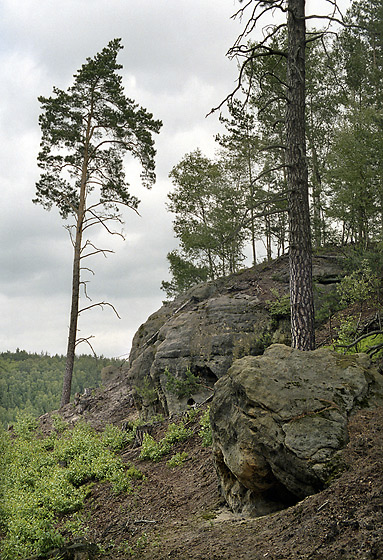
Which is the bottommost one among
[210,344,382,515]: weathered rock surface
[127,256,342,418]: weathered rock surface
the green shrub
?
the green shrub

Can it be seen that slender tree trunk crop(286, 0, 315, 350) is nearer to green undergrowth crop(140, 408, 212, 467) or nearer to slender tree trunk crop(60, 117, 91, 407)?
green undergrowth crop(140, 408, 212, 467)

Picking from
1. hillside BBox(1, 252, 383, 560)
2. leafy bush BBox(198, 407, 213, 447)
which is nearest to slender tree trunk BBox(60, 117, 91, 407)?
hillside BBox(1, 252, 383, 560)

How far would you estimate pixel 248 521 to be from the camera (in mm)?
5004

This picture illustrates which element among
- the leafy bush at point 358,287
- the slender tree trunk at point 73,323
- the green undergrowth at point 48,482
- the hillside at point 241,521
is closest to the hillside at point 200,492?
the hillside at point 241,521

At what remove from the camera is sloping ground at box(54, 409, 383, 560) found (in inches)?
146

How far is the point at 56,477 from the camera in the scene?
28.6 feet

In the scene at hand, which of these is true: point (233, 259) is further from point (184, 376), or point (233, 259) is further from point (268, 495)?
point (268, 495)

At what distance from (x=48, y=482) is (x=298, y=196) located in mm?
7263

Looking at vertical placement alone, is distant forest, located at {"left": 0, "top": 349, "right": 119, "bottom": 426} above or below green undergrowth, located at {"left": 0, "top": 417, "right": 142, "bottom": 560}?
above

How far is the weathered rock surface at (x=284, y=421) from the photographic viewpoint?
4.79 meters

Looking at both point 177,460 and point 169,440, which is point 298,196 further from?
point 169,440

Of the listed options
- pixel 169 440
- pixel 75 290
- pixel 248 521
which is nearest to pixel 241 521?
pixel 248 521

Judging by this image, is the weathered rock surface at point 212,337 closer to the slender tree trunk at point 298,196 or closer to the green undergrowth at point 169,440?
the green undergrowth at point 169,440

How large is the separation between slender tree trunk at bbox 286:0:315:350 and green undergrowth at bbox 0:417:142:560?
416 cm
